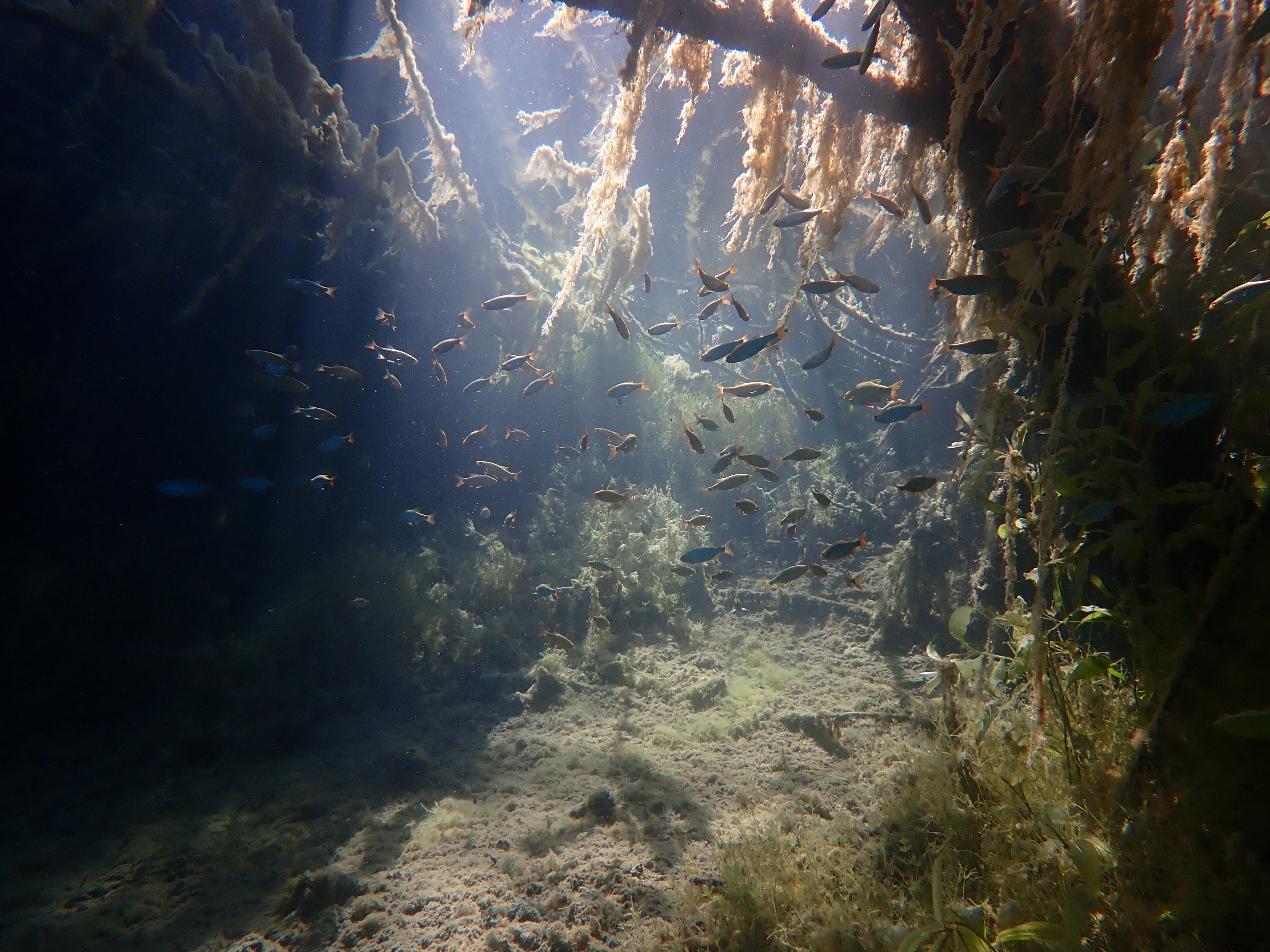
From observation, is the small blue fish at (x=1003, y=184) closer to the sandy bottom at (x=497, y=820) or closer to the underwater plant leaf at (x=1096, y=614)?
the underwater plant leaf at (x=1096, y=614)

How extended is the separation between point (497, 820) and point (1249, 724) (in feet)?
15.7

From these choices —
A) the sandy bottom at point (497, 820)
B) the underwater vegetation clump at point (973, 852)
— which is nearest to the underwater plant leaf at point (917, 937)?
the underwater vegetation clump at point (973, 852)

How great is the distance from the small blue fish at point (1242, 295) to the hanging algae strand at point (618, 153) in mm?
4673

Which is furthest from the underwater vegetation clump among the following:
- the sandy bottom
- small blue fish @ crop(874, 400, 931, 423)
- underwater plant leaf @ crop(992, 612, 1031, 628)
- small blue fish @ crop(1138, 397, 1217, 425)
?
small blue fish @ crop(874, 400, 931, 423)

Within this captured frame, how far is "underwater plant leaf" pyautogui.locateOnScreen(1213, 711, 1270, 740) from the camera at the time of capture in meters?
1.26

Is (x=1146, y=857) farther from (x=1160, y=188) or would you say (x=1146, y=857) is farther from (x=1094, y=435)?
(x=1160, y=188)

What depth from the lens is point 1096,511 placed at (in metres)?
2.30

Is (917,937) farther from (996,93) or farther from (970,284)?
(996,93)

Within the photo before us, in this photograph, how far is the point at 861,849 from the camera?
2766 millimetres

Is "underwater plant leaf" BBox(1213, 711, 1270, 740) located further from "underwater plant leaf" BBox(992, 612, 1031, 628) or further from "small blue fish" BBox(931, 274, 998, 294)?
"small blue fish" BBox(931, 274, 998, 294)

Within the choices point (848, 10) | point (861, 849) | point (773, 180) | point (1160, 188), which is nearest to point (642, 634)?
point (861, 849)

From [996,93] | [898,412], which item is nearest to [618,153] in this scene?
[996,93]

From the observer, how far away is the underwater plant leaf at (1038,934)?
1.57 meters

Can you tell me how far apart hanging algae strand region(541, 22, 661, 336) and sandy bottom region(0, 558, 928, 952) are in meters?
6.52
